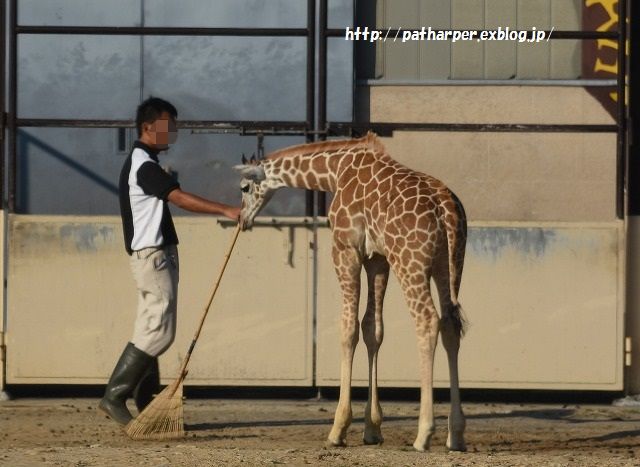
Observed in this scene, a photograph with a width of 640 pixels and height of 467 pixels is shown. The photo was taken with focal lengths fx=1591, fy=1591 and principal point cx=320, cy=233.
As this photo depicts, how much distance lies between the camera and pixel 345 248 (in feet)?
28.2

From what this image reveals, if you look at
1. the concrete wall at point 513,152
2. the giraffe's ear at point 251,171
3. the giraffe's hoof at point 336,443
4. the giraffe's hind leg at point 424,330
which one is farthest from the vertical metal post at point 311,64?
the giraffe's hoof at point 336,443

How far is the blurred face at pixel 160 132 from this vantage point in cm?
904

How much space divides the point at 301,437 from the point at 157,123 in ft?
6.44

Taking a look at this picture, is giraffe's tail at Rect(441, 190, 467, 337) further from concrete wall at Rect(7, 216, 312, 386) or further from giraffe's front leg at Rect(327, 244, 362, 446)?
concrete wall at Rect(7, 216, 312, 386)

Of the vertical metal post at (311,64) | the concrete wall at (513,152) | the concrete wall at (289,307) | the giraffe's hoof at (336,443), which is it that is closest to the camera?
the giraffe's hoof at (336,443)

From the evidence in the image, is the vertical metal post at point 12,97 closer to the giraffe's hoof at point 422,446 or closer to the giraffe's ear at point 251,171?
the giraffe's ear at point 251,171

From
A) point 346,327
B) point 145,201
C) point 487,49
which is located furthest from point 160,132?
point 487,49

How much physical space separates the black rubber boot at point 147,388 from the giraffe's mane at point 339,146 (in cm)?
140

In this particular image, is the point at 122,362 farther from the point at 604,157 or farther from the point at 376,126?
the point at 604,157

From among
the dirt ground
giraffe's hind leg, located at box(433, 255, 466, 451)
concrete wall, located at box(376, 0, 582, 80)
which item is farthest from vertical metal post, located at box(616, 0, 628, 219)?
giraffe's hind leg, located at box(433, 255, 466, 451)

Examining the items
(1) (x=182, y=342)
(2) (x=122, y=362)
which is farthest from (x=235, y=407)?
(2) (x=122, y=362)

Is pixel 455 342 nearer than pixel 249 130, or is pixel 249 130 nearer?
pixel 455 342

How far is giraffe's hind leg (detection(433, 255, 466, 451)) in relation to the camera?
27.3ft

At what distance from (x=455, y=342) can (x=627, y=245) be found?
251 centimetres
